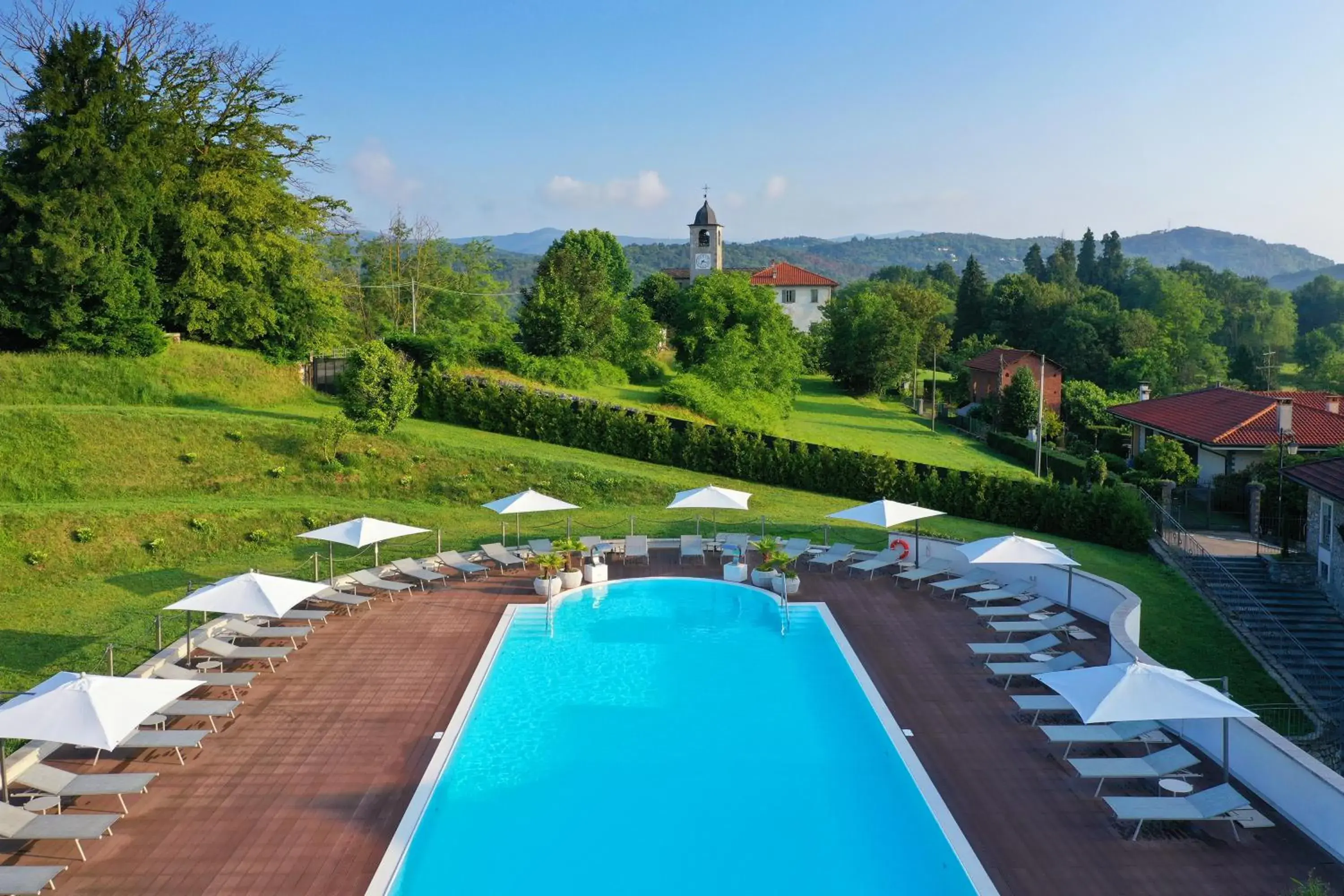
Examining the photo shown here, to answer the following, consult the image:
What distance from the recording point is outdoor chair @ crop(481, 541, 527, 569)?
21.4 m

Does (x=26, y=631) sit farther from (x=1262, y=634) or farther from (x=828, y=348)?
(x=828, y=348)

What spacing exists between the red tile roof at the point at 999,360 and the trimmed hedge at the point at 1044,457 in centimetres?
767

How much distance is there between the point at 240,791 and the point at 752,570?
11684 mm

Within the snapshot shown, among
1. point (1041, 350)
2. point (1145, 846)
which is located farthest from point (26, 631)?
point (1041, 350)

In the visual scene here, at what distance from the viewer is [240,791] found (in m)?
11.2

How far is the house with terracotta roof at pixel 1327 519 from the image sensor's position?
19.2 m

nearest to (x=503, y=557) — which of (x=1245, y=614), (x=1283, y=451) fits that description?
(x=1245, y=614)

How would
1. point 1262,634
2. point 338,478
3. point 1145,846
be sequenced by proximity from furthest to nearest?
point 338,478, point 1262,634, point 1145,846

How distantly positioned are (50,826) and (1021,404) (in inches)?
2035

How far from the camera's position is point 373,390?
27.6 m

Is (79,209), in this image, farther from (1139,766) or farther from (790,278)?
(790,278)

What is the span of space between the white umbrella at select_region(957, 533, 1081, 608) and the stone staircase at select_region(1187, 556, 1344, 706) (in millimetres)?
4238

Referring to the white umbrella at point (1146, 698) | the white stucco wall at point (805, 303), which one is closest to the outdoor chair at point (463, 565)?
the white umbrella at point (1146, 698)

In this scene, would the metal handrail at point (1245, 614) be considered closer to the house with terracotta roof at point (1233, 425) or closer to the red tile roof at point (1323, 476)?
the red tile roof at point (1323, 476)
